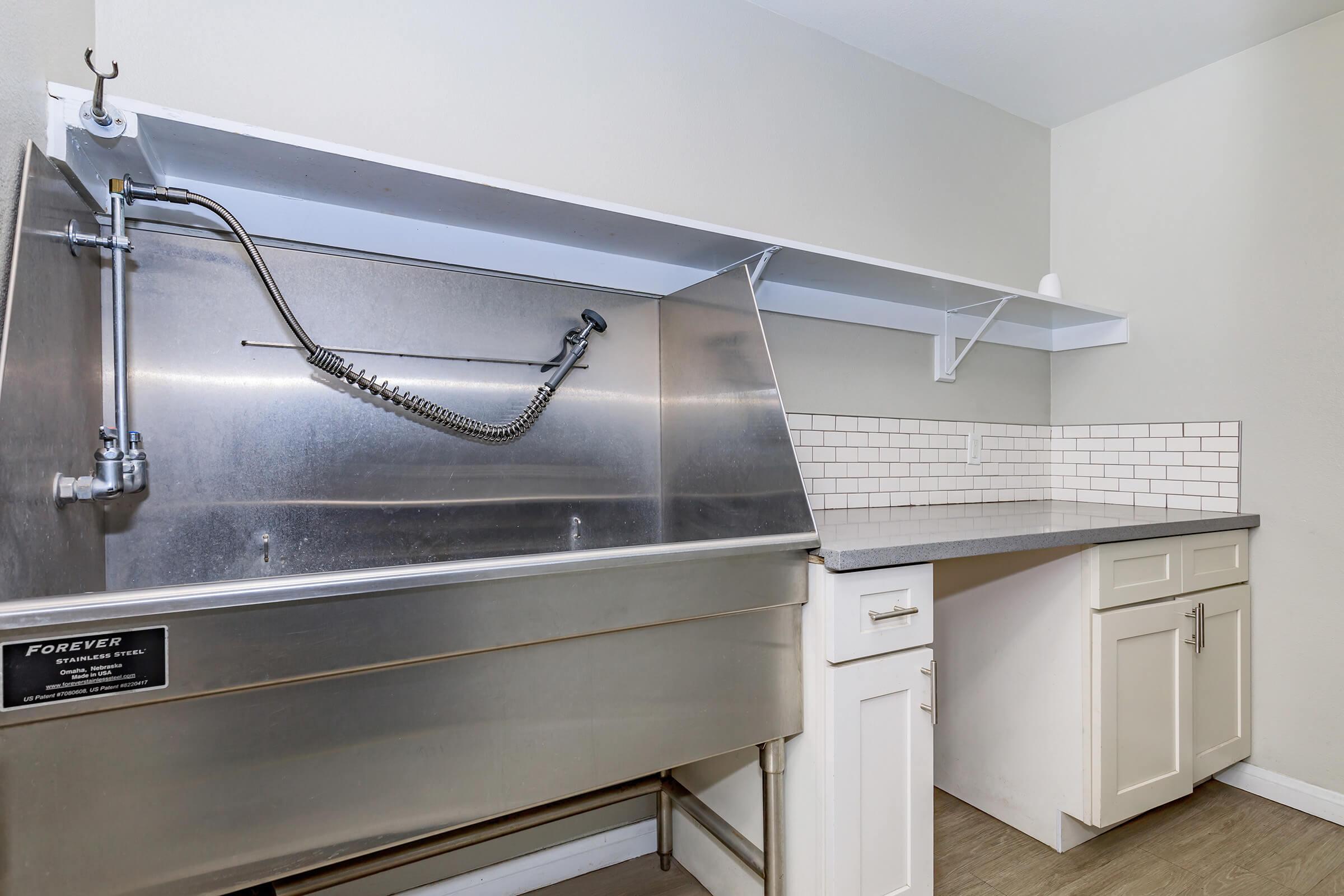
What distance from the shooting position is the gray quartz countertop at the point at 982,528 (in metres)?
1.35

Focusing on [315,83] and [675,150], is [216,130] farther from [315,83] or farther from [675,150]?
[675,150]

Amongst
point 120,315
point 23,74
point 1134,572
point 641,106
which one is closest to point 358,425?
point 120,315

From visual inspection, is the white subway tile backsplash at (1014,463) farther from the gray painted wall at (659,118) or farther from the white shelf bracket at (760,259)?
the white shelf bracket at (760,259)

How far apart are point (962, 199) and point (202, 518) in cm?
260

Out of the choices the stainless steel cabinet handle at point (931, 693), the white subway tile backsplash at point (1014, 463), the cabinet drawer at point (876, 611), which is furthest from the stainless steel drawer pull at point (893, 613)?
the white subway tile backsplash at point (1014, 463)

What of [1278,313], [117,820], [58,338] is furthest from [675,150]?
[1278,313]

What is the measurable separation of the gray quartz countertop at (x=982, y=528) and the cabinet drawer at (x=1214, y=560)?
0.03 m

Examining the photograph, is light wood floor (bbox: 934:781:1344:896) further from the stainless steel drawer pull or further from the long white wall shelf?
the long white wall shelf

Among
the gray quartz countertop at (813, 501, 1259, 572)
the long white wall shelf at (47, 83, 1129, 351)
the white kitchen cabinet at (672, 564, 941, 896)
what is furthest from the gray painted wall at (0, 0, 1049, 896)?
the white kitchen cabinet at (672, 564, 941, 896)

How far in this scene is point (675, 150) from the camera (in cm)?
182

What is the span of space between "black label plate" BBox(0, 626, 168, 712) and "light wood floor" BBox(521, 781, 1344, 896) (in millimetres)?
1263

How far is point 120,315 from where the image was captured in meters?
1.05

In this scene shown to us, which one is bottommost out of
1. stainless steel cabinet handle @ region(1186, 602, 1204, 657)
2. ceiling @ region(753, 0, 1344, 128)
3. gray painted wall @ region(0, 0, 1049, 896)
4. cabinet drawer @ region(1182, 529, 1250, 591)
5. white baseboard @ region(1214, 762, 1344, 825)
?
white baseboard @ region(1214, 762, 1344, 825)

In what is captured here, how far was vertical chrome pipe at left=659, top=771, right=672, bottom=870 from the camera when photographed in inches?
68.1
